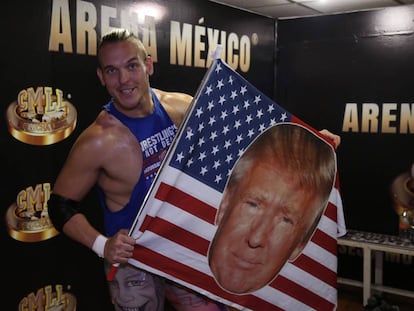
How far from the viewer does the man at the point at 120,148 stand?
7.39 feet

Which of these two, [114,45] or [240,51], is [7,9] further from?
[240,51]

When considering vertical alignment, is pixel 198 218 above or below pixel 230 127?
below

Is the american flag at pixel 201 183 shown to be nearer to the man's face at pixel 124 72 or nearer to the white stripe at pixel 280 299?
the white stripe at pixel 280 299

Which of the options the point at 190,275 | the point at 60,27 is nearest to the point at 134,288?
the point at 190,275

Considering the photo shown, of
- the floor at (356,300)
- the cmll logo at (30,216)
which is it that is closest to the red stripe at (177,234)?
the cmll logo at (30,216)

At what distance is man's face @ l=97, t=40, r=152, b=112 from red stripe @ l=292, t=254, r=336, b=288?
975 mm

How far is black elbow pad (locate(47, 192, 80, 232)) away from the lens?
2.16 metres

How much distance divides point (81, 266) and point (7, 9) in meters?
1.47

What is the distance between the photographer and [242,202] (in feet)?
7.23

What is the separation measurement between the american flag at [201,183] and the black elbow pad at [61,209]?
1.04ft

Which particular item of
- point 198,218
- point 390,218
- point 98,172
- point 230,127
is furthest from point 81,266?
point 390,218

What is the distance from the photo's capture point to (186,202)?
209 cm

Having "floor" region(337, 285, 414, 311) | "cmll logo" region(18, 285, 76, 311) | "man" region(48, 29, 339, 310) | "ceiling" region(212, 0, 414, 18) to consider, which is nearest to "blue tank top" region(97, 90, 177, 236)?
"man" region(48, 29, 339, 310)

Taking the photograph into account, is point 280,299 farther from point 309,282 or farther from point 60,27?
point 60,27
